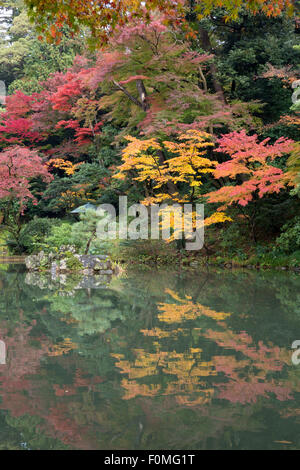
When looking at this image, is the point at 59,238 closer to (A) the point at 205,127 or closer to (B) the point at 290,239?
(A) the point at 205,127

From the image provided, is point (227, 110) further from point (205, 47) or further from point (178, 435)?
point (178, 435)

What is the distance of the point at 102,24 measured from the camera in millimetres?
4613

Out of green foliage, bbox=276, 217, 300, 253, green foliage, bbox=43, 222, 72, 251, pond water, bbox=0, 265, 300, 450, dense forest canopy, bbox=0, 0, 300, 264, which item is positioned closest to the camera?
pond water, bbox=0, 265, 300, 450

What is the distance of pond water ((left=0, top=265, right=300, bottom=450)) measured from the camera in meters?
2.13

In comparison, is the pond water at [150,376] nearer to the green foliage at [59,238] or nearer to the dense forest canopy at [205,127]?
the dense forest canopy at [205,127]

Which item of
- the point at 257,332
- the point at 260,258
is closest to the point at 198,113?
the point at 260,258

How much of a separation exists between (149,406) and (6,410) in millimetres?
768

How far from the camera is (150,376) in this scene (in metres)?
2.98

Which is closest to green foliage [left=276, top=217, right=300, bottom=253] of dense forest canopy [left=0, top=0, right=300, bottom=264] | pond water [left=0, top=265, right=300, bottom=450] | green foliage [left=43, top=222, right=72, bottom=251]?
dense forest canopy [left=0, top=0, right=300, bottom=264]

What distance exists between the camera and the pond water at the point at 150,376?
2.13m

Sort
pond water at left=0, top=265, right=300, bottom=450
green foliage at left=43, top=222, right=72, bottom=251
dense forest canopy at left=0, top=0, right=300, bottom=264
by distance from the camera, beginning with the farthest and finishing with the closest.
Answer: green foliage at left=43, top=222, right=72, bottom=251
dense forest canopy at left=0, top=0, right=300, bottom=264
pond water at left=0, top=265, right=300, bottom=450

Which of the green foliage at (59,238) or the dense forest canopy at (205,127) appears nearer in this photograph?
the dense forest canopy at (205,127)

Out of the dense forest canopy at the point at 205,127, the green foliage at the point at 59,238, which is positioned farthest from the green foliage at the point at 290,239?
the green foliage at the point at 59,238

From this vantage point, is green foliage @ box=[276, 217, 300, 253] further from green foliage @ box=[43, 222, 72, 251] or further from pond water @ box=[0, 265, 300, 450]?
green foliage @ box=[43, 222, 72, 251]
